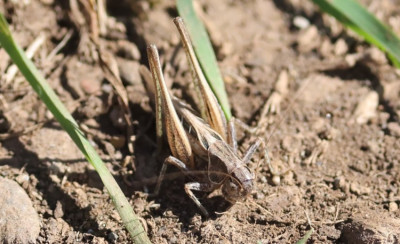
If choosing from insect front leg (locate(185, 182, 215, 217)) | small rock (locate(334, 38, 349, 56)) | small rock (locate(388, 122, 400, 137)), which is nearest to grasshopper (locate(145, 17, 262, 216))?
insect front leg (locate(185, 182, 215, 217))

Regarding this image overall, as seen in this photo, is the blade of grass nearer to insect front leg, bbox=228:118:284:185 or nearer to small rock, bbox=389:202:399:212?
insect front leg, bbox=228:118:284:185

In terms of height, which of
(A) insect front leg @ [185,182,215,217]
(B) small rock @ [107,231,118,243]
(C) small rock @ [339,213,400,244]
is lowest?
(B) small rock @ [107,231,118,243]

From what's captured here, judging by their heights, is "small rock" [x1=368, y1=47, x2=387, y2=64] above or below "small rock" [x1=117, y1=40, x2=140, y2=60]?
above

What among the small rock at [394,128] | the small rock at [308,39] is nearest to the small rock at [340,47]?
the small rock at [308,39]

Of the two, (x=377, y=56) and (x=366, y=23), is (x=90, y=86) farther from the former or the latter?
(x=377, y=56)

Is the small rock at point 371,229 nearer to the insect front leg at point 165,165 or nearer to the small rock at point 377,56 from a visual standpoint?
the insect front leg at point 165,165

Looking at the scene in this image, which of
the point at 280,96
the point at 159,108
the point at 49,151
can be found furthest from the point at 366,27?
the point at 49,151

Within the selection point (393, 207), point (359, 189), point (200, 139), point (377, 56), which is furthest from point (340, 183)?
point (377, 56)
